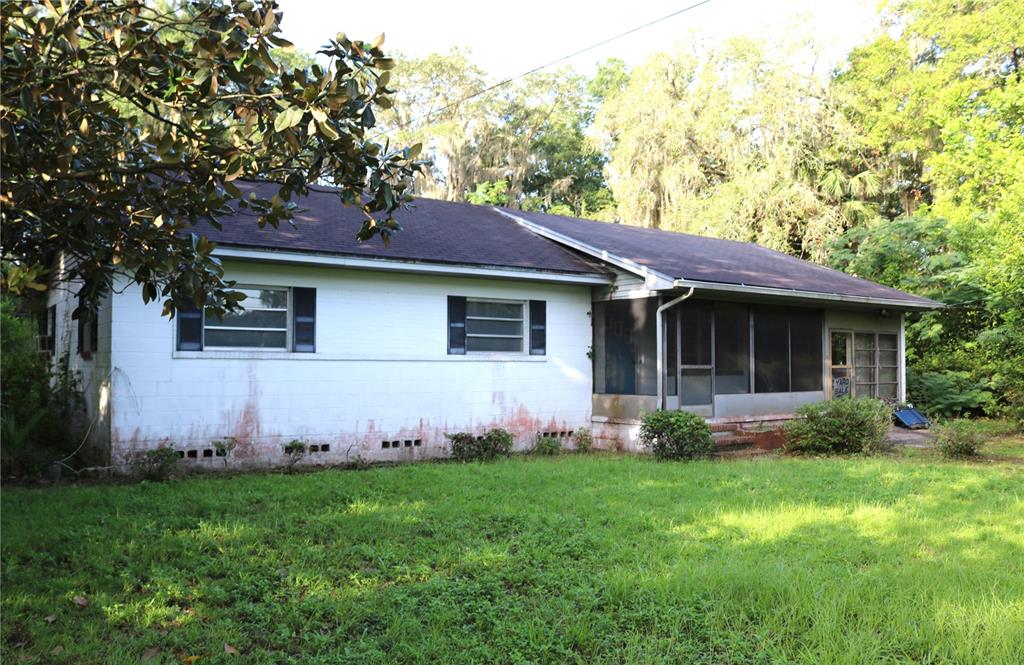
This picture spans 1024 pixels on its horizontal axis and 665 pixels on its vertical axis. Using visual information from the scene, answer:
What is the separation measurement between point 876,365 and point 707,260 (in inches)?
196

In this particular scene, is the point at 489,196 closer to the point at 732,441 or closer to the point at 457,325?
the point at 457,325

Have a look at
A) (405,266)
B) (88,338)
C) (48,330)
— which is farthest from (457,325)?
(48,330)

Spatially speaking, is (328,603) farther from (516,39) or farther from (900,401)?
(900,401)

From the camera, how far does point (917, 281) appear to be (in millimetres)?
19734

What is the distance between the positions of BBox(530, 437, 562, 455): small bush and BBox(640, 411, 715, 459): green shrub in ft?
5.64

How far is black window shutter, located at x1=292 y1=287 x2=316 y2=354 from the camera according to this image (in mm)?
11016

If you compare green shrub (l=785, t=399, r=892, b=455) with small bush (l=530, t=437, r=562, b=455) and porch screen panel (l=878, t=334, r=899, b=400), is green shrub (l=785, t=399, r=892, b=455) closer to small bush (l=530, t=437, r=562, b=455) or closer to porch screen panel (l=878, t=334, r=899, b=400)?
small bush (l=530, t=437, r=562, b=455)

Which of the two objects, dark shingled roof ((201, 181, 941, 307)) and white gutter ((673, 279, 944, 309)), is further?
white gutter ((673, 279, 944, 309))

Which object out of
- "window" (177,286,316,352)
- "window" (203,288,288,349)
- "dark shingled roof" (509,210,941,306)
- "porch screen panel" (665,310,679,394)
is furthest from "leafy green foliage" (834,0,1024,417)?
"window" (203,288,288,349)

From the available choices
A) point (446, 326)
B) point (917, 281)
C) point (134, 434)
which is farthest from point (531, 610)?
point (917, 281)

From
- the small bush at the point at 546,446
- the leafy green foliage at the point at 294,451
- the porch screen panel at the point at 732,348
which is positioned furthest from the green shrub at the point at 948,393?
the leafy green foliage at the point at 294,451

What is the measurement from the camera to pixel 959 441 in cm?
1191

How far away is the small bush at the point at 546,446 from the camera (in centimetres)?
1277

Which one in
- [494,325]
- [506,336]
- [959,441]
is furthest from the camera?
[506,336]
